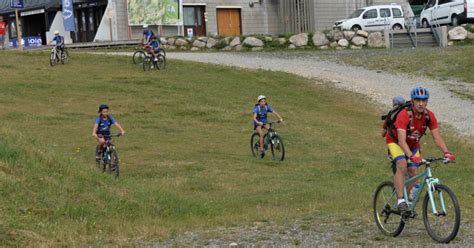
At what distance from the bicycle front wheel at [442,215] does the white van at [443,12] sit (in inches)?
1200

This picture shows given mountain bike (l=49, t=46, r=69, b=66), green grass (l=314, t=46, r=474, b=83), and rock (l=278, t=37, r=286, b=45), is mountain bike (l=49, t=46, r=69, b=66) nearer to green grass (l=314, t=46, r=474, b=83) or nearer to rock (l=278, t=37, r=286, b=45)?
green grass (l=314, t=46, r=474, b=83)

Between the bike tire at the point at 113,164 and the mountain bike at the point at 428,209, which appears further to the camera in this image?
the bike tire at the point at 113,164

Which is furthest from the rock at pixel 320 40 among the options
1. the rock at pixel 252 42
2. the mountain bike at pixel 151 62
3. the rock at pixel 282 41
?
the mountain bike at pixel 151 62

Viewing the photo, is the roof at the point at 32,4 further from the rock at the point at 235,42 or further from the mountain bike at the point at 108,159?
the mountain bike at the point at 108,159

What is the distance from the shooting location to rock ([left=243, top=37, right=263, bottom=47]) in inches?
1501

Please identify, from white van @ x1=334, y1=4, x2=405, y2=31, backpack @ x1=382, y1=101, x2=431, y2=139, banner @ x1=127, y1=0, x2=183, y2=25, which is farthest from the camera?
banner @ x1=127, y1=0, x2=183, y2=25

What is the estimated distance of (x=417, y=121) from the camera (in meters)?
8.34

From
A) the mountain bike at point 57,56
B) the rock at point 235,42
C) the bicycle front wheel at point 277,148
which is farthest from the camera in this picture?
the rock at point 235,42

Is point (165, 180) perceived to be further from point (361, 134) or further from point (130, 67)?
point (130, 67)

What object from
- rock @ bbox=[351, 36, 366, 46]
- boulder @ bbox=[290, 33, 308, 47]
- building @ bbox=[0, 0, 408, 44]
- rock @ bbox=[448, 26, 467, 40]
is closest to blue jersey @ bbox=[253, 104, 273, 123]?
boulder @ bbox=[290, 33, 308, 47]

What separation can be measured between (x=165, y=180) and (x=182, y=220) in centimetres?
376

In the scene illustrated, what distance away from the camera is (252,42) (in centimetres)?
3812

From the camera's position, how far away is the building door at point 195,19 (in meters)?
47.3

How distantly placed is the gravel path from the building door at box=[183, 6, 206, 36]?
1129 cm
